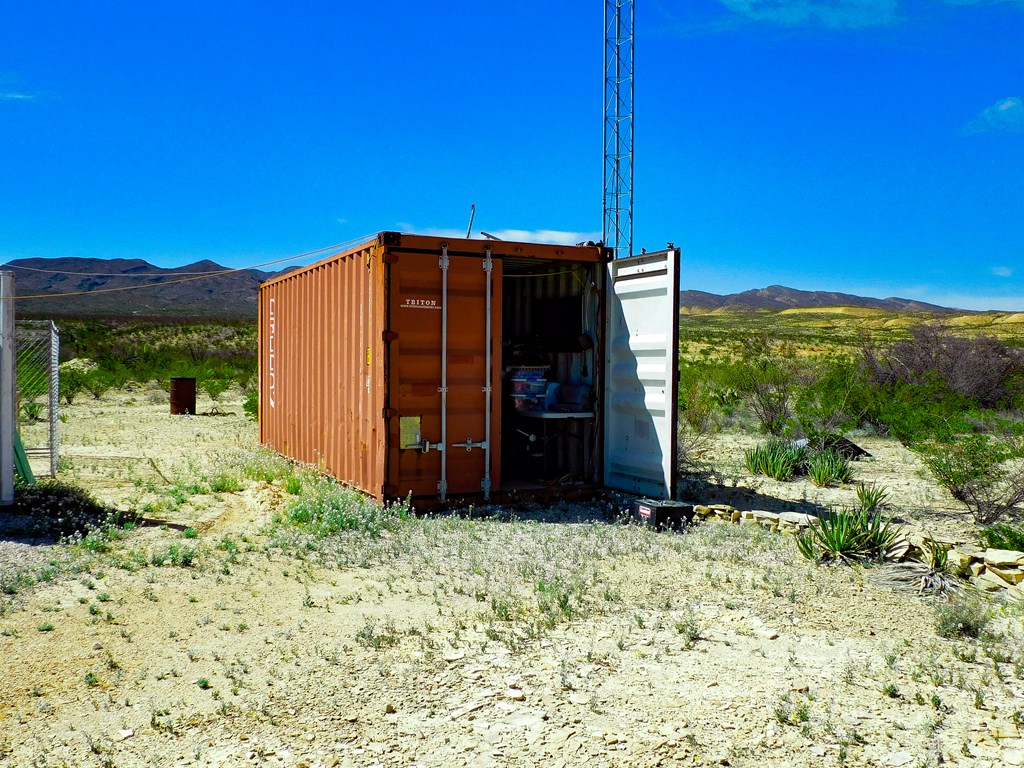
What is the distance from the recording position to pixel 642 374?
9992 millimetres

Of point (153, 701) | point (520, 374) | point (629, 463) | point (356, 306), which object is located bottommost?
point (153, 701)

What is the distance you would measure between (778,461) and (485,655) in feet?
26.1

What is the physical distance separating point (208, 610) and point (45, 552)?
2.37 metres

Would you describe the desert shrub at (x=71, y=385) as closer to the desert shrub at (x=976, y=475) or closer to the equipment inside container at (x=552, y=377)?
the equipment inside container at (x=552, y=377)

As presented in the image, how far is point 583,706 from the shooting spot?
440cm

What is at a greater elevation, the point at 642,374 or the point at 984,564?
the point at 642,374

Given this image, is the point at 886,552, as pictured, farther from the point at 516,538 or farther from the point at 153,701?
the point at 153,701

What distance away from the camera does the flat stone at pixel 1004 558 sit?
256 inches

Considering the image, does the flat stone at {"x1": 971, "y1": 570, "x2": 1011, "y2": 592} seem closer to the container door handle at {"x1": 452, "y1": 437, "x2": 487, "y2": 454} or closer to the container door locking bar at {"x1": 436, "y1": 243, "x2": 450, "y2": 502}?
the container door handle at {"x1": 452, "y1": 437, "x2": 487, "y2": 454}

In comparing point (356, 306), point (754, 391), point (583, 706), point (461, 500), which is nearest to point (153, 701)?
point (583, 706)

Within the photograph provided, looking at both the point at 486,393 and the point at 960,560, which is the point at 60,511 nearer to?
the point at 486,393

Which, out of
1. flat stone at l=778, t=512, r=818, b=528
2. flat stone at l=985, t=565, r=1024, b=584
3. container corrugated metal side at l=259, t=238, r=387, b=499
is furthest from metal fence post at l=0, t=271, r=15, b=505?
flat stone at l=985, t=565, r=1024, b=584

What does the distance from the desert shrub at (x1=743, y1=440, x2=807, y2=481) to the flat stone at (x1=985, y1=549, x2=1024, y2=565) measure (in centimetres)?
533

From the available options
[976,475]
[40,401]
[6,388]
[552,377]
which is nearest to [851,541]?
[976,475]
